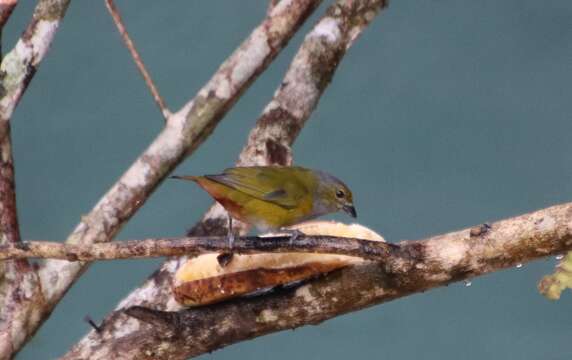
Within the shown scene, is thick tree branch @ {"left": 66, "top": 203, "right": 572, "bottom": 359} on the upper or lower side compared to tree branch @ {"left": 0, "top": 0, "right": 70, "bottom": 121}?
lower

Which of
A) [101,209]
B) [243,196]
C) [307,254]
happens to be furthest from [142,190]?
[307,254]

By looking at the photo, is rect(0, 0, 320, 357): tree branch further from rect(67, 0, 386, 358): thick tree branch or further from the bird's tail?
the bird's tail

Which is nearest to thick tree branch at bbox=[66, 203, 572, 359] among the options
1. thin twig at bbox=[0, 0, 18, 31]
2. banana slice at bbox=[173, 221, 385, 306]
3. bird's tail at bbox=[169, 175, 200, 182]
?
banana slice at bbox=[173, 221, 385, 306]

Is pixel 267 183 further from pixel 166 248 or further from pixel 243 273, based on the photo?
pixel 166 248

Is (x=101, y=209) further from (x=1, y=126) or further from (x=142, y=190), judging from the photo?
(x=1, y=126)

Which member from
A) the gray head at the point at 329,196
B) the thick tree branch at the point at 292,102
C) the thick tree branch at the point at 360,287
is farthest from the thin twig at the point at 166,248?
the thick tree branch at the point at 292,102

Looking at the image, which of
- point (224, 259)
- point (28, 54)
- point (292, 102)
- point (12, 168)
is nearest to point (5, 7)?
point (28, 54)

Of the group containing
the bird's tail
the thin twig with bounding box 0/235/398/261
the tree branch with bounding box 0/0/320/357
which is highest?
the tree branch with bounding box 0/0/320/357

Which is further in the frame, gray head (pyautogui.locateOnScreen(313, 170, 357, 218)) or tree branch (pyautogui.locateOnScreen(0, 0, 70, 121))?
tree branch (pyautogui.locateOnScreen(0, 0, 70, 121))
